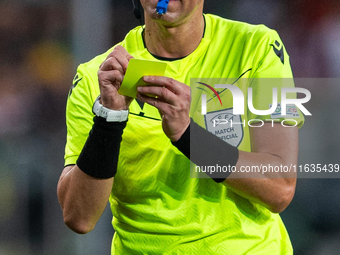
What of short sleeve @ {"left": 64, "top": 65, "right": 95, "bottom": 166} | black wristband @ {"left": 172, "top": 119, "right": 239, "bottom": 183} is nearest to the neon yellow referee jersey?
short sleeve @ {"left": 64, "top": 65, "right": 95, "bottom": 166}

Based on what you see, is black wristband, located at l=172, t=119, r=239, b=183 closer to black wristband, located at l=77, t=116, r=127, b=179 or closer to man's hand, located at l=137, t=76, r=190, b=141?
man's hand, located at l=137, t=76, r=190, b=141

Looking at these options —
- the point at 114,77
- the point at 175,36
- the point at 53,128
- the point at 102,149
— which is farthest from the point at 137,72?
the point at 53,128

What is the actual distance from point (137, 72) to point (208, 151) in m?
0.27

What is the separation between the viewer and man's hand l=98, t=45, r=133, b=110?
1.11 metres

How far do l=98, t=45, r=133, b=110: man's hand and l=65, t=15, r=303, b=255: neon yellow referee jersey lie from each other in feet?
0.63

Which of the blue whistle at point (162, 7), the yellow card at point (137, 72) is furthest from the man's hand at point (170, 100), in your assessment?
the blue whistle at point (162, 7)

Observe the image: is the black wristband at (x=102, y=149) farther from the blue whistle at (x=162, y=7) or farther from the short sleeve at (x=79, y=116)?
the blue whistle at (x=162, y=7)

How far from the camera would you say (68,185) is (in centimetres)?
133

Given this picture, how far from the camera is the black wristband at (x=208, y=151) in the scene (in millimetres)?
1142

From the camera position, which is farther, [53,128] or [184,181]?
[53,128]

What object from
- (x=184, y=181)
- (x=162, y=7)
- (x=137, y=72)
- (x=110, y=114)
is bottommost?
(x=184, y=181)

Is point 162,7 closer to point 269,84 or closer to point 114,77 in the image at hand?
point 114,77

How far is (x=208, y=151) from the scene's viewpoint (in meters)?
1.17

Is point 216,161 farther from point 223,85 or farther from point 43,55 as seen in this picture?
point 43,55
